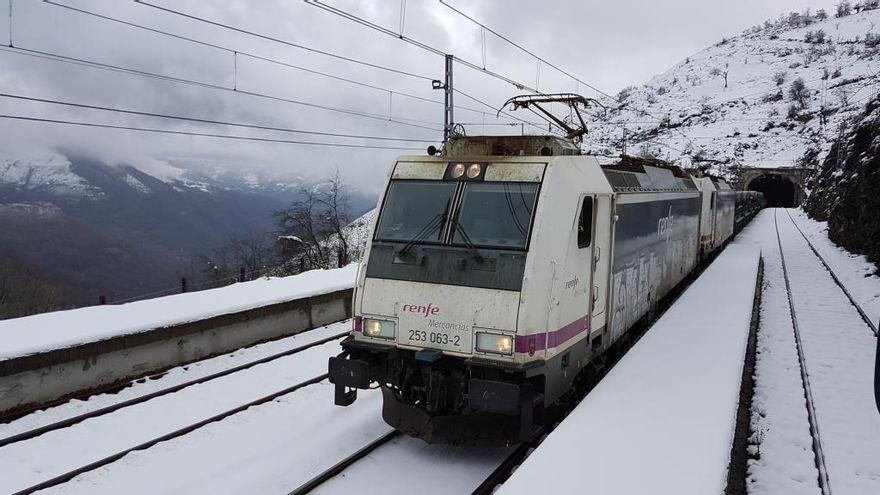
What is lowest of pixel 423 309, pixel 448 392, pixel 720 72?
pixel 448 392

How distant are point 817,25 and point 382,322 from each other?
579 feet

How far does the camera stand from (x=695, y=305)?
42.2 feet

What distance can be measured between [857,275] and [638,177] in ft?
44.3

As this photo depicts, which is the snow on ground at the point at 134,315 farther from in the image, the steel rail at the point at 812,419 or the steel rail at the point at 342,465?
the steel rail at the point at 812,419

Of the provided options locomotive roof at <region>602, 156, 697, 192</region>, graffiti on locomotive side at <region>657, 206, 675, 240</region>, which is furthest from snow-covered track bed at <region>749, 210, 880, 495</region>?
locomotive roof at <region>602, 156, 697, 192</region>

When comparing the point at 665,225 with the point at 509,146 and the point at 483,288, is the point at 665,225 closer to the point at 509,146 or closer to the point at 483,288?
the point at 509,146

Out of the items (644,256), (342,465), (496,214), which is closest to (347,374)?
(342,465)

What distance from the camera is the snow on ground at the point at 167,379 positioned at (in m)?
8.23

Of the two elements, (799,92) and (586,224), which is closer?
(586,224)

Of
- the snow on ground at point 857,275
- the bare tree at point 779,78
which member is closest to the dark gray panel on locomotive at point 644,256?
the snow on ground at point 857,275

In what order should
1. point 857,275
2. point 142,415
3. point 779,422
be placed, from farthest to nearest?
point 857,275 → point 142,415 → point 779,422

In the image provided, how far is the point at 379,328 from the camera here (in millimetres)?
6695

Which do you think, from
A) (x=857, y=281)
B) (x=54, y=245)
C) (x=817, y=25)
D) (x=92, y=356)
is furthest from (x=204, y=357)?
(x=817, y=25)

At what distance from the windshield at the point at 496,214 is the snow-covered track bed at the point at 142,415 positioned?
434 centimetres
